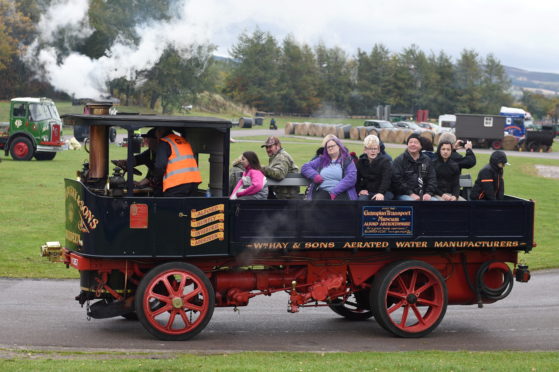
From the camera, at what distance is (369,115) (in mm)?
92438

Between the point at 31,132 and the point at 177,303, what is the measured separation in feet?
96.6

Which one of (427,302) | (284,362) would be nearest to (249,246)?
(284,362)

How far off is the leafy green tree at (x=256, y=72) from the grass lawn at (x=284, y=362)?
77.5m

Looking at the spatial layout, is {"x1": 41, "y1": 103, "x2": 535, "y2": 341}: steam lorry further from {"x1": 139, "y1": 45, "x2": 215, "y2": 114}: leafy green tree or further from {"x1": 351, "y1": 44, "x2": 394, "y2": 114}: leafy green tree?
{"x1": 351, "y1": 44, "x2": 394, "y2": 114}: leafy green tree

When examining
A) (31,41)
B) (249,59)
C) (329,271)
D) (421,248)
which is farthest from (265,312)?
(249,59)

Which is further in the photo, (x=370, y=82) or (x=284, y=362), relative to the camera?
(x=370, y=82)

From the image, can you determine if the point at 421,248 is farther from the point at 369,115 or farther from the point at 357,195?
the point at 369,115

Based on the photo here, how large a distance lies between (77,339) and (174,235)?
156cm

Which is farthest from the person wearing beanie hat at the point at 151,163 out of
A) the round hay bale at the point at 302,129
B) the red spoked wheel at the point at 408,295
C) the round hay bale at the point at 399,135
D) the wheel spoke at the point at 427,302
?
the round hay bale at the point at 302,129

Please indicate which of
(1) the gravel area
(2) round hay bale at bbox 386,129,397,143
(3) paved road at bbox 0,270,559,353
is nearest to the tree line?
(2) round hay bale at bbox 386,129,397,143

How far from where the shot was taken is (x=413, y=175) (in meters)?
10.4

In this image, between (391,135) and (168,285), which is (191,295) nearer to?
(168,285)

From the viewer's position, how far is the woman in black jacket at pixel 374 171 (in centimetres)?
1020

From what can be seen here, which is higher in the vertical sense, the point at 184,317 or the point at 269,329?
the point at 184,317
